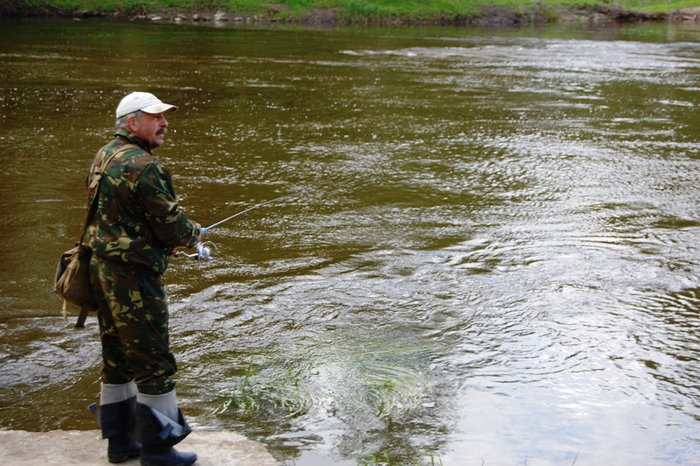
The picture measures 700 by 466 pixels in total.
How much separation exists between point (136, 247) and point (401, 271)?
12.8ft

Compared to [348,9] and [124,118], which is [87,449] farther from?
[348,9]

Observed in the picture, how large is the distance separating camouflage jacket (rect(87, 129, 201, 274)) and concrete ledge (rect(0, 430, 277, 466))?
40.2 inches

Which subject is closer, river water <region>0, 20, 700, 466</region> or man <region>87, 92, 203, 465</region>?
man <region>87, 92, 203, 465</region>

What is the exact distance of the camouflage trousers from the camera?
3.97 meters

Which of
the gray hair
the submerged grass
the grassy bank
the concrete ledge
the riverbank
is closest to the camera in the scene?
the gray hair

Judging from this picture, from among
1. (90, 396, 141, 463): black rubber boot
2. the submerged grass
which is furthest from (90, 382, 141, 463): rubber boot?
the submerged grass

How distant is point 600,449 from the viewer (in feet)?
15.4

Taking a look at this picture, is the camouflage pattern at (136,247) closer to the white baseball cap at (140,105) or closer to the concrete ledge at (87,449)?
the white baseball cap at (140,105)

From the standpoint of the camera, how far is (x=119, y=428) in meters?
4.22

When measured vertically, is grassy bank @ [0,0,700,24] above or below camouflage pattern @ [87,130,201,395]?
above

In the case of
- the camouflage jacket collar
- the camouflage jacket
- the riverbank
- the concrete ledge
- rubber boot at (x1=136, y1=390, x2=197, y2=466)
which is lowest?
the concrete ledge

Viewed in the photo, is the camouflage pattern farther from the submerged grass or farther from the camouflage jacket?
the submerged grass

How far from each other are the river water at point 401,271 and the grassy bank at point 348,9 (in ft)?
80.9

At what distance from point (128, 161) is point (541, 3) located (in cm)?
4999
